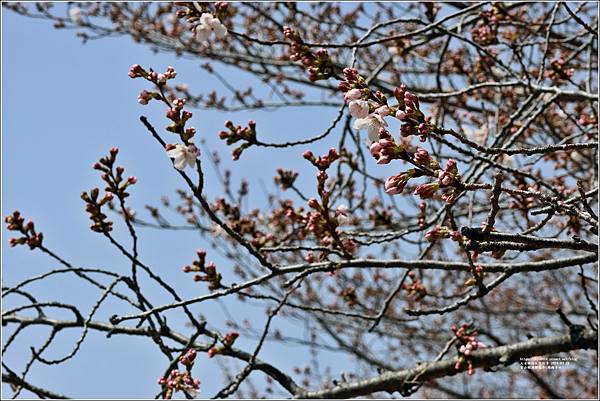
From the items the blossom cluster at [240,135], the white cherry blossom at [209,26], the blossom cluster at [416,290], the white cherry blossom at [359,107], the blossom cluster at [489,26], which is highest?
the blossom cluster at [489,26]

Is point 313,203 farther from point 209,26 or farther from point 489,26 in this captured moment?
point 489,26

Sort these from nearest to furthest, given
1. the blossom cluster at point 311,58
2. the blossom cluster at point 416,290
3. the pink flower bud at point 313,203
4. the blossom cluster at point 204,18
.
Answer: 1. the blossom cluster at point 311,58
2. the pink flower bud at point 313,203
3. the blossom cluster at point 204,18
4. the blossom cluster at point 416,290

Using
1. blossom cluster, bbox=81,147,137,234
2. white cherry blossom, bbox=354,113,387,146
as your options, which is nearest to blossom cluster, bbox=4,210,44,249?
blossom cluster, bbox=81,147,137,234

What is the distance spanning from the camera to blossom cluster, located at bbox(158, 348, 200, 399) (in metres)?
2.55

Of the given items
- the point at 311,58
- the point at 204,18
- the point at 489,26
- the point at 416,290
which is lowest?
the point at 416,290

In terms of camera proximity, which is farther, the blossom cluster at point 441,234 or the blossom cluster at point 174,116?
the blossom cluster at point 174,116

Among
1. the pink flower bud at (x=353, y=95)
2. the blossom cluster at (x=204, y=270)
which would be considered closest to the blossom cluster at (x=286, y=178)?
the blossom cluster at (x=204, y=270)

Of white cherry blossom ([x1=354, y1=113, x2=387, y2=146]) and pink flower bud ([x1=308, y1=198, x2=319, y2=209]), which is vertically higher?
pink flower bud ([x1=308, y1=198, x2=319, y2=209])

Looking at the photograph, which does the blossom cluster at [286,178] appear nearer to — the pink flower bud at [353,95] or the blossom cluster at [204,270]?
the blossom cluster at [204,270]

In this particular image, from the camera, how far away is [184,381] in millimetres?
2580

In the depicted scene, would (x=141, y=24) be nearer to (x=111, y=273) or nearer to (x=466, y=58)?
(x=466, y=58)

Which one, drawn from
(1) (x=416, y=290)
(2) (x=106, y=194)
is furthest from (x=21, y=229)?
(1) (x=416, y=290)

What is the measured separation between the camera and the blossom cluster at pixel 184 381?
255cm

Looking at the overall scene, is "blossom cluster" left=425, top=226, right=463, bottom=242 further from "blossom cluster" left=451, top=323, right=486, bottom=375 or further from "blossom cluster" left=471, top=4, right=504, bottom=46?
"blossom cluster" left=471, top=4, right=504, bottom=46
